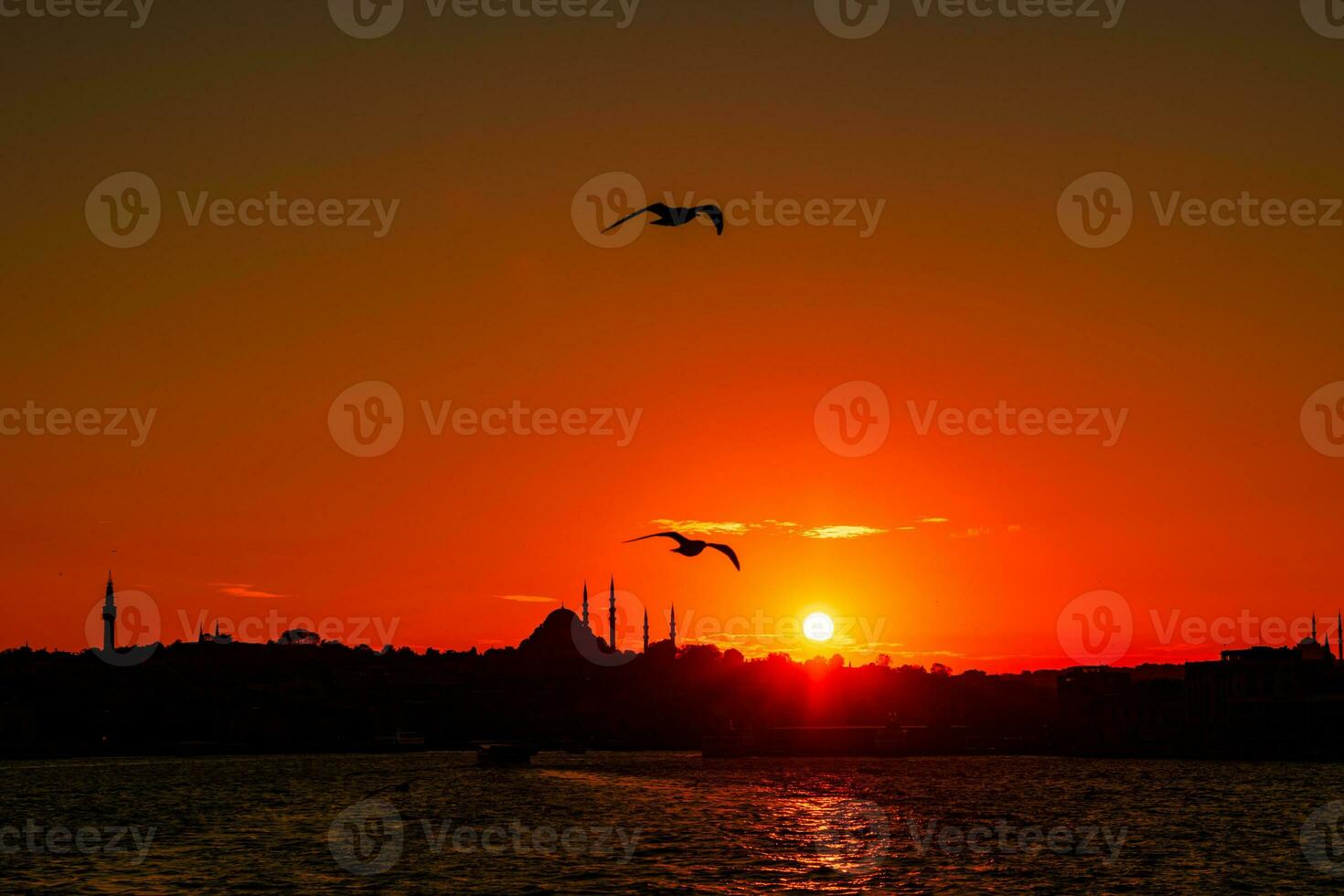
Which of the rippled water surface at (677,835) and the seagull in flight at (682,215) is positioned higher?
the seagull in flight at (682,215)

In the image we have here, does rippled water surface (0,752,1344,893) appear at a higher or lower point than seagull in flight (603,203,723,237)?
lower

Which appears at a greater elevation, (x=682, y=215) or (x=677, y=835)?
(x=682, y=215)

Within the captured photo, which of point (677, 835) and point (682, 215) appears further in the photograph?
point (677, 835)

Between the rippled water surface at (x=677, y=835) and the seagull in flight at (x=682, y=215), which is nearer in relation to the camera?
the seagull in flight at (x=682, y=215)

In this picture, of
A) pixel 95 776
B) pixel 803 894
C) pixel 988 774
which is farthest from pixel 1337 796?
pixel 95 776

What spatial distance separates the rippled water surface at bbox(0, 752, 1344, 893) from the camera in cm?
7162

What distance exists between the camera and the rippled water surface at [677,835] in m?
71.6

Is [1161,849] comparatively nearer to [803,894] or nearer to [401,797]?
[803,894]

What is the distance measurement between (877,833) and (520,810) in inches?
1326

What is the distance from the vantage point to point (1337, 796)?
419ft

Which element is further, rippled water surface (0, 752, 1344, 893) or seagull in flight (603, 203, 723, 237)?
rippled water surface (0, 752, 1344, 893)

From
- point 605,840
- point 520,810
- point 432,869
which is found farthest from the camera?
point 520,810

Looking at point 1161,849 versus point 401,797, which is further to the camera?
point 401,797

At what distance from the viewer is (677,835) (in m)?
91.9
